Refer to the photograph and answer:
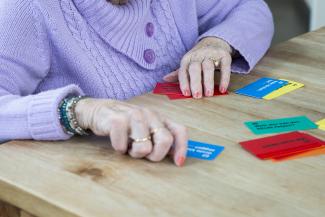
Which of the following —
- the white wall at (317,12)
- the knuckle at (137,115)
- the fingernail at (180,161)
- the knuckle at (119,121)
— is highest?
the knuckle at (137,115)

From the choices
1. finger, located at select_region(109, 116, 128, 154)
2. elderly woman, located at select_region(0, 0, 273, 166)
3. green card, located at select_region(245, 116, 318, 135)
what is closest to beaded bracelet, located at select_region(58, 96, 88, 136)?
elderly woman, located at select_region(0, 0, 273, 166)

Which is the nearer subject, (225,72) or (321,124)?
(321,124)

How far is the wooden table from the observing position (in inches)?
30.6

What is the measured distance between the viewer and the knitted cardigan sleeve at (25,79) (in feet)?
3.28

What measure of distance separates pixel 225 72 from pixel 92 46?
0.31 meters

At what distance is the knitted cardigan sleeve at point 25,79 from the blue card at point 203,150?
23 cm

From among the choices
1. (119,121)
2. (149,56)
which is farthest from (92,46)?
(119,121)

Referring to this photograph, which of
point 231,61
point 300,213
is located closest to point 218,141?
point 300,213

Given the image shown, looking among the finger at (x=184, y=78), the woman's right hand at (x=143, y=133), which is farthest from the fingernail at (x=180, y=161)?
the finger at (x=184, y=78)

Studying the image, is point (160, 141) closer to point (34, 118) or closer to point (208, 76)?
point (34, 118)

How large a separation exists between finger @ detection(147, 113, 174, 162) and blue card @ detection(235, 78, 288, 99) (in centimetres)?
34

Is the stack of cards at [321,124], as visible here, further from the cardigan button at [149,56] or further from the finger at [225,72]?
the cardigan button at [149,56]

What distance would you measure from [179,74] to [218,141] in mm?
322

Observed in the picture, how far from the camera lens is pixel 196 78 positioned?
123 cm
